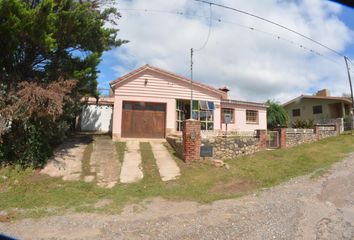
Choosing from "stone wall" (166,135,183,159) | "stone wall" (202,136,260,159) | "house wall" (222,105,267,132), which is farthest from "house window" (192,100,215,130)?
"stone wall" (202,136,260,159)

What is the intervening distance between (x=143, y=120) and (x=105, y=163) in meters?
6.17

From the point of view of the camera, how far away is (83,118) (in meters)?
23.5

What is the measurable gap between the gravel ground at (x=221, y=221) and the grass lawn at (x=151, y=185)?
707mm

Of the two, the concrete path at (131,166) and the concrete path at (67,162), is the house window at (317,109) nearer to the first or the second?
the concrete path at (131,166)

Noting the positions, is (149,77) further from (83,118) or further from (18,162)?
(18,162)

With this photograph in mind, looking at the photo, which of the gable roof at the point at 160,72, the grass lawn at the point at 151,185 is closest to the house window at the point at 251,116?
the gable roof at the point at 160,72

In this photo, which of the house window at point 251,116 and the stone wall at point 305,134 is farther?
the house window at point 251,116

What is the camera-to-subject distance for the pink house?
18578 mm

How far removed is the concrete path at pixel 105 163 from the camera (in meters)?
11.0

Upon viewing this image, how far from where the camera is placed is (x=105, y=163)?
13.1 meters

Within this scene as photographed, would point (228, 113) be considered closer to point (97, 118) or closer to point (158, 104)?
point (158, 104)

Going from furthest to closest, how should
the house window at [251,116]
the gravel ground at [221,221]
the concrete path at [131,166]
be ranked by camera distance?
the house window at [251,116], the concrete path at [131,166], the gravel ground at [221,221]

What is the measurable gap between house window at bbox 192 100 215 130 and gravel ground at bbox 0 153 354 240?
37.2 feet

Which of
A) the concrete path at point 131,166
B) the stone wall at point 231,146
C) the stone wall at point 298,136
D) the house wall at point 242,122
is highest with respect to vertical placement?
the house wall at point 242,122
